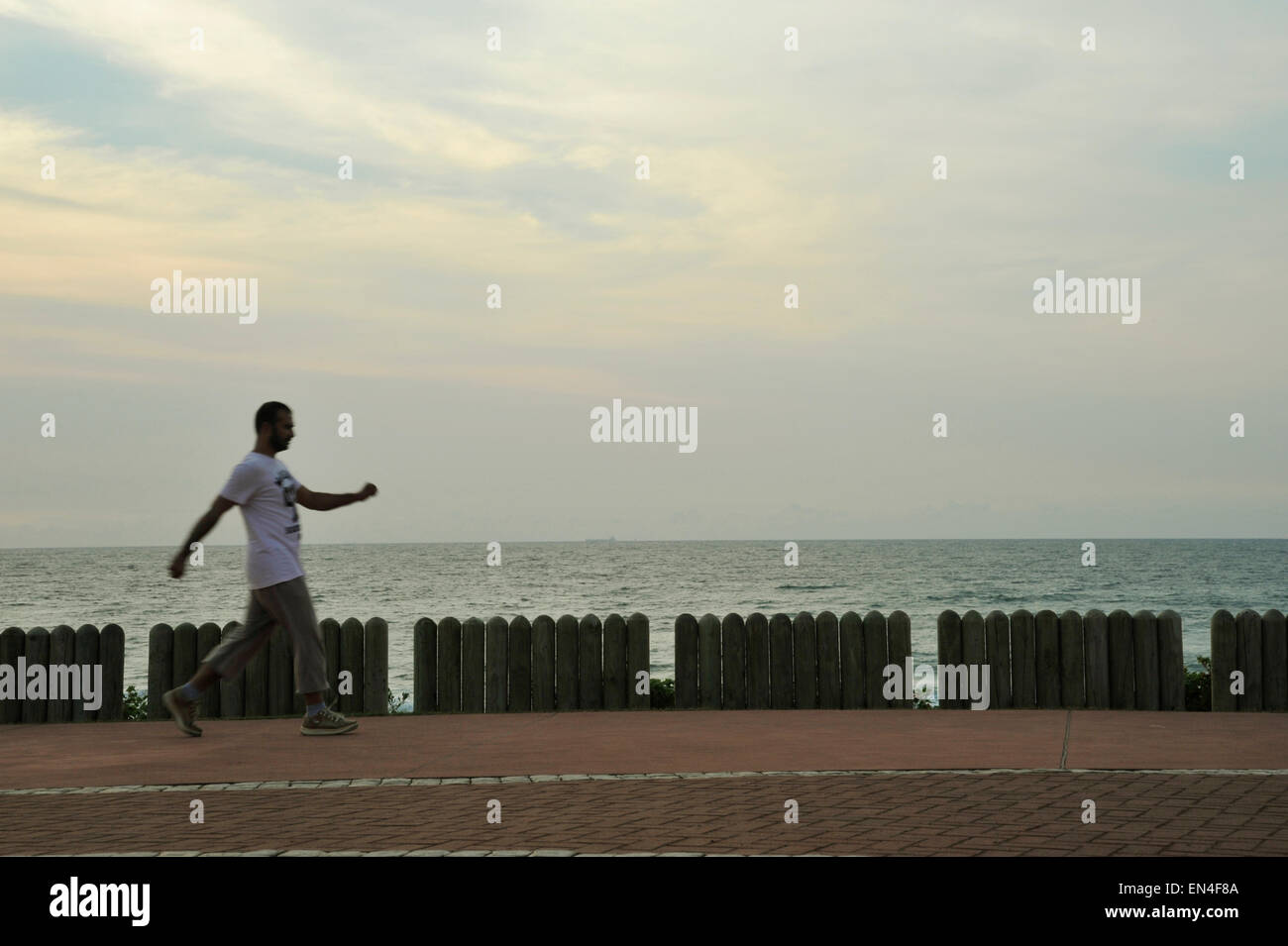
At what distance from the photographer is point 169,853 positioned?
518 cm

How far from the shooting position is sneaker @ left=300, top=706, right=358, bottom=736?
901 cm

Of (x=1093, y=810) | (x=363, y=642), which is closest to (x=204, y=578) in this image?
(x=363, y=642)

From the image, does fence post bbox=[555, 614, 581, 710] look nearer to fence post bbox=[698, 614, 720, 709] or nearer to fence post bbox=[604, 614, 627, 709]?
fence post bbox=[604, 614, 627, 709]

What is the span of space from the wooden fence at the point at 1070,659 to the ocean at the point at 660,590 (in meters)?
21.2

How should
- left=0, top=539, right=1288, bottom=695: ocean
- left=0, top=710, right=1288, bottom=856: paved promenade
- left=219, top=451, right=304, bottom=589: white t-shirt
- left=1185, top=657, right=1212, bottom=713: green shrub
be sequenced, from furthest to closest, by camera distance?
left=0, top=539, right=1288, bottom=695: ocean, left=1185, top=657, right=1212, bottom=713: green shrub, left=219, top=451, right=304, bottom=589: white t-shirt, left=0, top=710, right=1288, bottom=856: paved promenade

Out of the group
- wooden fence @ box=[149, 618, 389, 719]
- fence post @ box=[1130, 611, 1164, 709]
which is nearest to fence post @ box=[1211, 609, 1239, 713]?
fence post @ box=[1130, 611, 1164, 709]

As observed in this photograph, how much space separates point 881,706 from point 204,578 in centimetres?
8837

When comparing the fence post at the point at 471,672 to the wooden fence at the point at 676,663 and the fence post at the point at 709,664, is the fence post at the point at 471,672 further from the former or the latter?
the fence post at the point at 709,664

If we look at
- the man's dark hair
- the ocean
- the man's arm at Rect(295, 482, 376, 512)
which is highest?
the man's dark hair

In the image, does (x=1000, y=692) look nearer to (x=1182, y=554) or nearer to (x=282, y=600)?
(x=282, y=600)

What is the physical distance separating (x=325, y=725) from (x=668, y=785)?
3210 millimetres

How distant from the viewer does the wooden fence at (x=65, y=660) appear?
405 inches

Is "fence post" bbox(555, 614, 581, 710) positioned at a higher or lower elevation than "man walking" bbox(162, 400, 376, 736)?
lower

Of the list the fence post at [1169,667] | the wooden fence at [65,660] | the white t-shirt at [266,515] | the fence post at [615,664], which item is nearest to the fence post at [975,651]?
the fence post at [1169,667]
